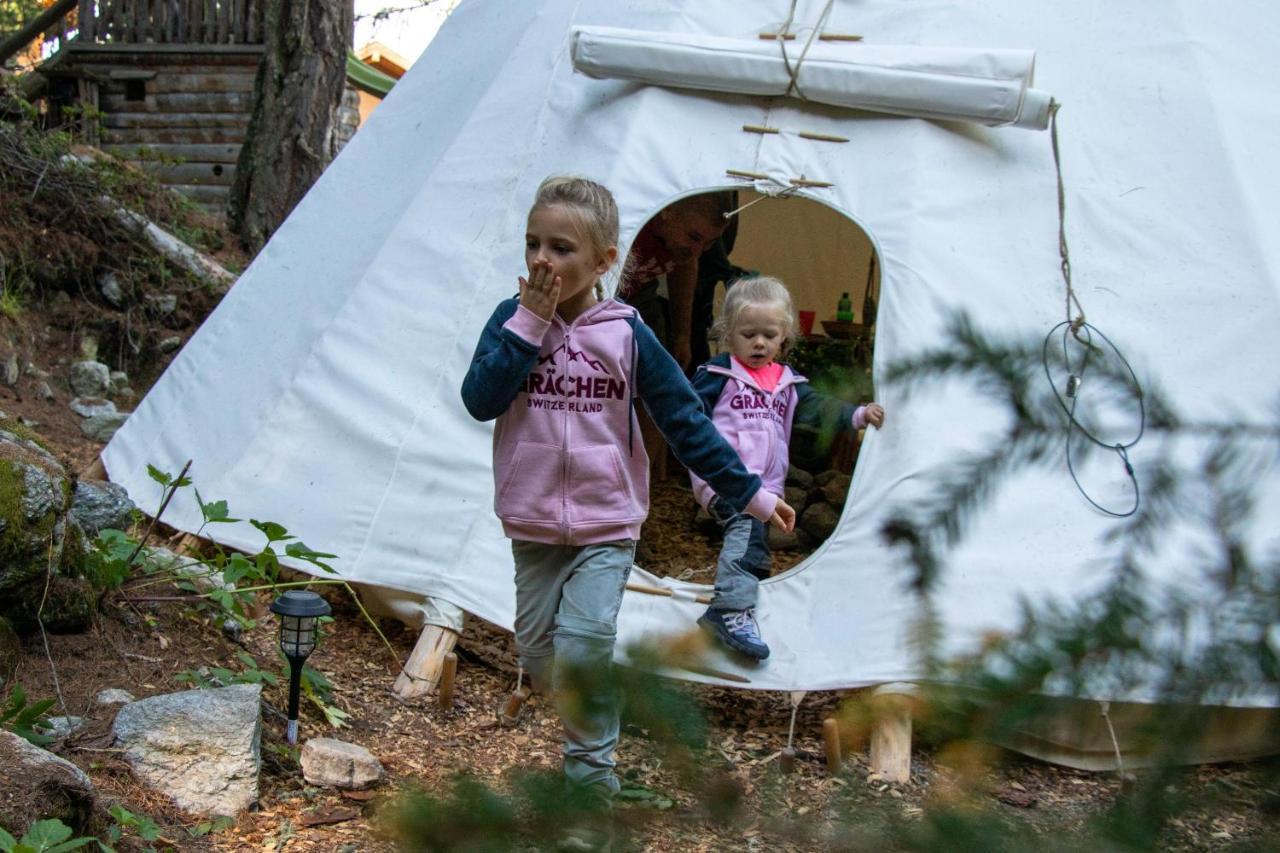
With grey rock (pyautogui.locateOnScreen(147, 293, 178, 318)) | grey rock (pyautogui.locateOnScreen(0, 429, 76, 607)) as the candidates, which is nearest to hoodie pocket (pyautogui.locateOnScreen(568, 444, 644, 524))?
grey rock (pyautogui.locateOnScreen(0, 429, 76, 607))

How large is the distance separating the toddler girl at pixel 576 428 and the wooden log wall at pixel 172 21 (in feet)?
30.3

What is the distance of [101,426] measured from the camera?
18.8 ft

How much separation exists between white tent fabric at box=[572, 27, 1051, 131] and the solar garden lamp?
1.96 metres

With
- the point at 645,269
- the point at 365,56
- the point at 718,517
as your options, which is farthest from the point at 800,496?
the point at 365,56

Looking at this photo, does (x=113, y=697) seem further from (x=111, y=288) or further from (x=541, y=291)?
(x=111, y=288)

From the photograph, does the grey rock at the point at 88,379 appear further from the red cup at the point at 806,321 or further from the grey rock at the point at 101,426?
the red cup at the point at 806,321

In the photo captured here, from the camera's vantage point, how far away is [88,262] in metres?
6.50

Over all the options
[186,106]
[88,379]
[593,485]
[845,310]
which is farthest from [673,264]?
[186,106]

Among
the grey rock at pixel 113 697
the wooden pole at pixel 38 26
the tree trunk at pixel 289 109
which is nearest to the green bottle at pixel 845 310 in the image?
the tree trunk at pixel 289 109

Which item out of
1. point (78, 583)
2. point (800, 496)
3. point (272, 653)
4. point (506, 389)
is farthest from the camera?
point (800, 496)

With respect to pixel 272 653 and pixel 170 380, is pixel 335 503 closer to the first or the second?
pixel 272 653

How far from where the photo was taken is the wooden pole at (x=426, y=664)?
3609 millimetres

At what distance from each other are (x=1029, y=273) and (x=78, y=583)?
2.72 m

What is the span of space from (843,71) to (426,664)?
214 centimetres
